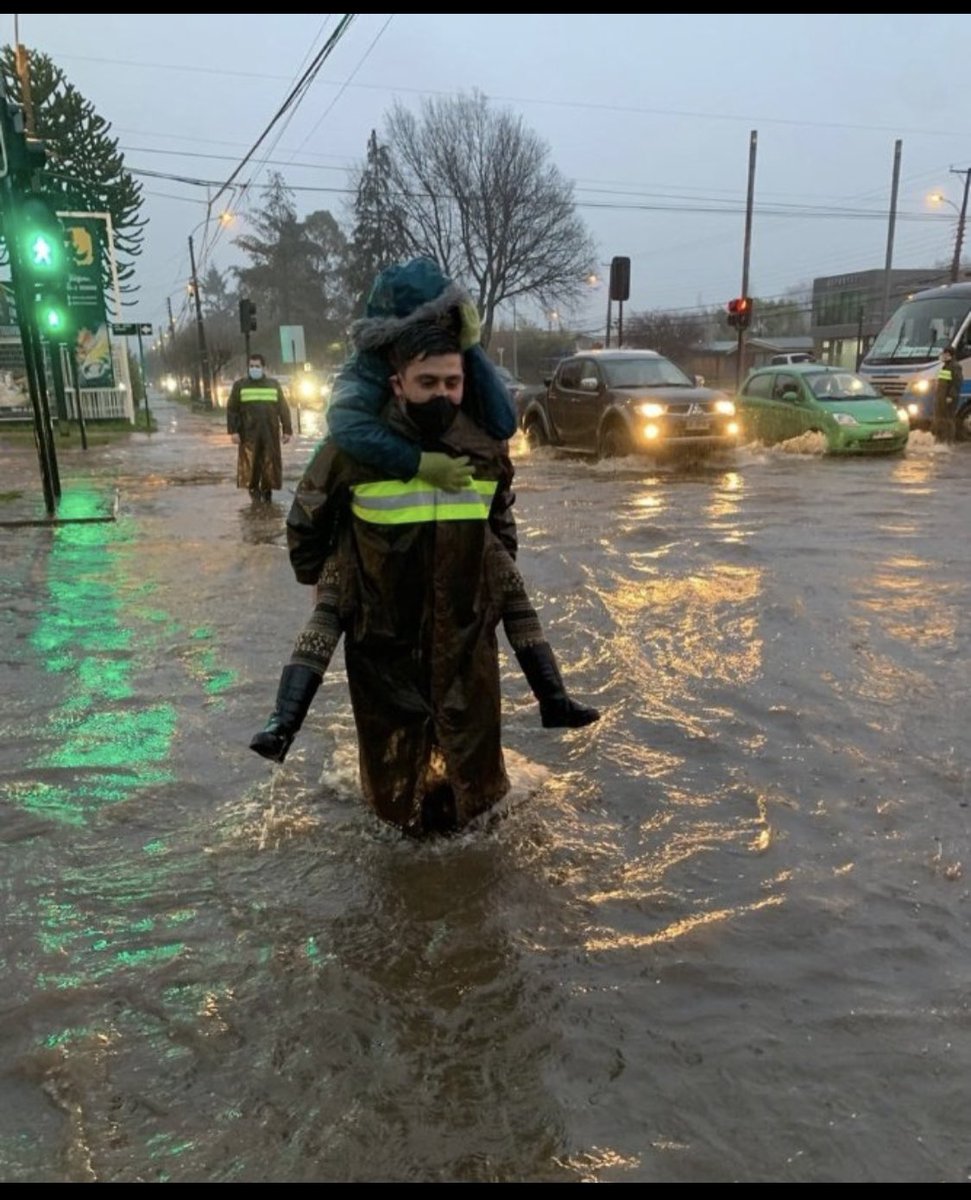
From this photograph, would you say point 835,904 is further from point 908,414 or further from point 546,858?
point 908,414

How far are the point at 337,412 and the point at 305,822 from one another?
1607mm

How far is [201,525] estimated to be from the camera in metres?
10.6

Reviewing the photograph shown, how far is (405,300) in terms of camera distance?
2.95m

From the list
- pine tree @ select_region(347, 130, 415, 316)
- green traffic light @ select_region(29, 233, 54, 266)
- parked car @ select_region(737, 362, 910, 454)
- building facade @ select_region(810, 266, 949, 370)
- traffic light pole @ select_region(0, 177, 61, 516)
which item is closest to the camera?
traffic light pole @ select_region(0, 177, 61, 516)

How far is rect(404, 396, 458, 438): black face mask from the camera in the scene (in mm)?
2957

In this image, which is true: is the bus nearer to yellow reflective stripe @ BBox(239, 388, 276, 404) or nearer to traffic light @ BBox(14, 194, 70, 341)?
yellow reflective stripe @ BBox(239, 388, 276, 404)

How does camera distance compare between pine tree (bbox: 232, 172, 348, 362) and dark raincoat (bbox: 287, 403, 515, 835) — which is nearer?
dark raincoat (bbox: 287, 403, 515, 835)

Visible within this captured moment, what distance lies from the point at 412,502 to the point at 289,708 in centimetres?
75

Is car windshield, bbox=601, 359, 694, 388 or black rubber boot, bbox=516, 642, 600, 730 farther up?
car windshield, bbox=601, 359, 694, 388

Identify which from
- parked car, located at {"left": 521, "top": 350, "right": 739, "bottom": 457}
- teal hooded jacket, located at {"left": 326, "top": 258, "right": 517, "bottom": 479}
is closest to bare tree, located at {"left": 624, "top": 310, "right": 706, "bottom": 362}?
parked car, located at {"left": 521, "top": 350, "right": 739, "bottom": 457}

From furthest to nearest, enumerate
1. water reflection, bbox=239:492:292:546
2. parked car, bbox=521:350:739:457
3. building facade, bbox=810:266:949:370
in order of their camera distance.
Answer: building facade, bbox=810:266:949:370 → parked car, bbox=521:350:739:457 → water reflection, bbox=239:492:292:546

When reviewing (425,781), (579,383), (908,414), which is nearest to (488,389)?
(425,781)

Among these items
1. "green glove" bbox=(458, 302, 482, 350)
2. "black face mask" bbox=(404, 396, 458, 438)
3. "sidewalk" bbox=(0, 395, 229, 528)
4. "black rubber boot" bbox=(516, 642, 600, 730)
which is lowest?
"sidewalk" bbox=(0, 395, 229, 528)

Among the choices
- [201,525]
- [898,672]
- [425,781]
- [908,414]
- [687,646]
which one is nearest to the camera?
[425,781]
